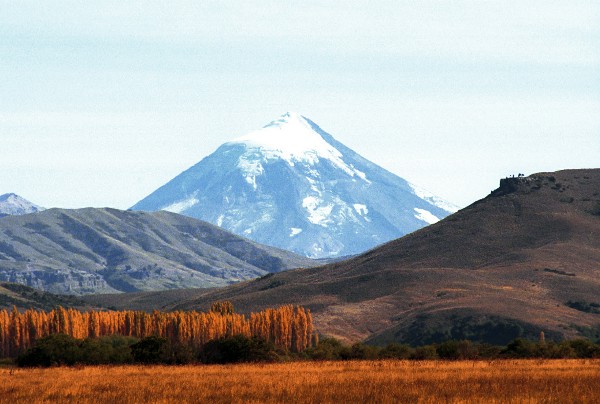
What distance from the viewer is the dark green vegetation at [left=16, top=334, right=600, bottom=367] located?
9325 centimetres

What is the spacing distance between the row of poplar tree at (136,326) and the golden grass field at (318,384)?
2021 inches

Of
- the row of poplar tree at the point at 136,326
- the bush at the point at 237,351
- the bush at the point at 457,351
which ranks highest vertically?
the row of poplar tree at the point at 136,326

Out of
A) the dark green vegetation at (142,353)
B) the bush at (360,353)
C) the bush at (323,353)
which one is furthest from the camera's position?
the bush at (323,353)

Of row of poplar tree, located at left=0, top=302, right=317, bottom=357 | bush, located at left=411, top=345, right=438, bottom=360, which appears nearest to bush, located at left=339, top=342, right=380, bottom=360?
bush, located at left=411, top=345, right=438, bottom=360

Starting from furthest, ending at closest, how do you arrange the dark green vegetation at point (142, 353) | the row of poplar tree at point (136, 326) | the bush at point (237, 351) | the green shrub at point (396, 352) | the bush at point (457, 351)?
the row of poplar tree at point (136, 326)
the green shrub at point (396, 352)
the bush at point (457, 351)
the bush at point (237, 351)
the dark green vegetation at point (142, 353)

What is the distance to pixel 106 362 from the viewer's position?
92.1 m

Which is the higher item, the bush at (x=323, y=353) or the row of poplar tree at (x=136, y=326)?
the row of poplar tree at (x=136, y=326)

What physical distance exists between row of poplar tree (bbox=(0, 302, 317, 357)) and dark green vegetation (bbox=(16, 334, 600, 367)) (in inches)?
754

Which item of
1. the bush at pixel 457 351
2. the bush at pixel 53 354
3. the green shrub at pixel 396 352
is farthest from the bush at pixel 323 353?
the bush at pixel 53 354

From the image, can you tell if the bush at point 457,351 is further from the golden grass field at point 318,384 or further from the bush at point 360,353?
the golden grass field at point 318,384

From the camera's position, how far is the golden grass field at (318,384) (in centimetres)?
5178

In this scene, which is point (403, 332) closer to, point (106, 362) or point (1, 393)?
point (106, 362)

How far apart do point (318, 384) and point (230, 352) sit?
39.8 meters

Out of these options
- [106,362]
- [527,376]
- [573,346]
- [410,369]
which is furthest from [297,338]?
[527,376]
